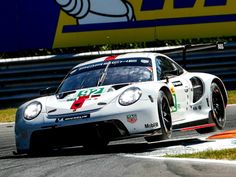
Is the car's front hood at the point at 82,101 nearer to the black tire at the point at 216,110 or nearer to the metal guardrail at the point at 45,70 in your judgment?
the black tire at the point at 216,110

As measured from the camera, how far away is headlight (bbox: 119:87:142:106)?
27.4 feet

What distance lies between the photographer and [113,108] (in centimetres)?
828

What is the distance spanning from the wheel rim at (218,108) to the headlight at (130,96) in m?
2.11

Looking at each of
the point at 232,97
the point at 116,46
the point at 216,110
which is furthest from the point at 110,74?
the point at 116,46

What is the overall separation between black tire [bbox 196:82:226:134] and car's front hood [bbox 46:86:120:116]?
6.85ft

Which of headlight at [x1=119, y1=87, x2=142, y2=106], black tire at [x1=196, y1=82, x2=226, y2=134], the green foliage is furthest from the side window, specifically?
the green foliage

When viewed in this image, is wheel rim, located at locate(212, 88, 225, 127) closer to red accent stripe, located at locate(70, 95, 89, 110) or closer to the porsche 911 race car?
the porsche 911 race car

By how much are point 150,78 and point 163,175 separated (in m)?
3.03

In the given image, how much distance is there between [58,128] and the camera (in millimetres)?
8406

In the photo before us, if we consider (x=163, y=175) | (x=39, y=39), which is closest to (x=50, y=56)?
(x=39, y=39)

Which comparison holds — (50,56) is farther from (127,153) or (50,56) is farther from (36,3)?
(127,153)

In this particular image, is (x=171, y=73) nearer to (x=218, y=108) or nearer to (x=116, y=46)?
(x=218, y=108)

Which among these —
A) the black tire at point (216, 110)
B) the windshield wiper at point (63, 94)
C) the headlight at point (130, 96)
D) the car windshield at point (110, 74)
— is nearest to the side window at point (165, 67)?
the car windshield at point (110, 74)

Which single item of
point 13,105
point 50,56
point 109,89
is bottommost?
point 13,105
